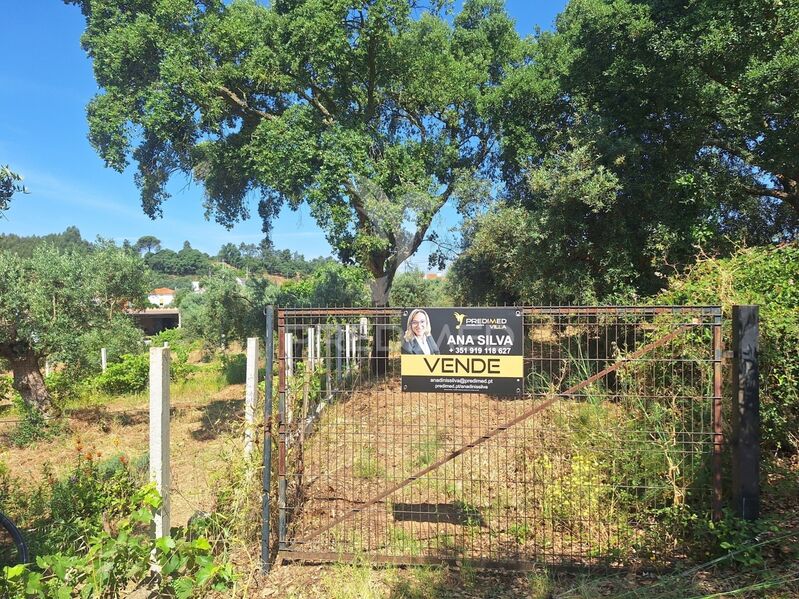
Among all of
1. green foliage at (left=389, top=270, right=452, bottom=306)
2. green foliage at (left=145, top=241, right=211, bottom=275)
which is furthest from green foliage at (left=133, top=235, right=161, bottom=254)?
green foliage at (left=389, top=270, right=452, bottom=306)

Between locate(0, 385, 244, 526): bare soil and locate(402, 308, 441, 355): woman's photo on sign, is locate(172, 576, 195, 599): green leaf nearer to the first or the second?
locate(0, 385, 244, 526): bare soil

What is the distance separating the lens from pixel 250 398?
17.0 feet

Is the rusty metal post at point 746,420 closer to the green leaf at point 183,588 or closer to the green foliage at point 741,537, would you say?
the green foliage at point 741,537

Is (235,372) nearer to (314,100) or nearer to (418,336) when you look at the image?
(314,100)

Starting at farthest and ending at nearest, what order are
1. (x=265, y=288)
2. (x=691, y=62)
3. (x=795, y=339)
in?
(x=265, y=288) → (x=691, y=62) → (x=795, y=339)

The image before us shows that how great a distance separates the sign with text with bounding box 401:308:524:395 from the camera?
398 centimetres

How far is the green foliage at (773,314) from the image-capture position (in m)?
4.92

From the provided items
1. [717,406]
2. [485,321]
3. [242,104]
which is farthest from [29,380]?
[717,406]

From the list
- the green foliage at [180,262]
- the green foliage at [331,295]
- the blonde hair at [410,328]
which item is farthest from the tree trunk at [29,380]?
the green foliage at [180,262]

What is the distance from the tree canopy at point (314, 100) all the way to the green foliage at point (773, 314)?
6367mm

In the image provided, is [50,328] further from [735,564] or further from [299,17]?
[735,564]

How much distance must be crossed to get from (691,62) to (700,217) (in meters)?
2.64

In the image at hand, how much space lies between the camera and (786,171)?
29.7 feet

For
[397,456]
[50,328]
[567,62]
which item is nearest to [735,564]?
[397,456]
